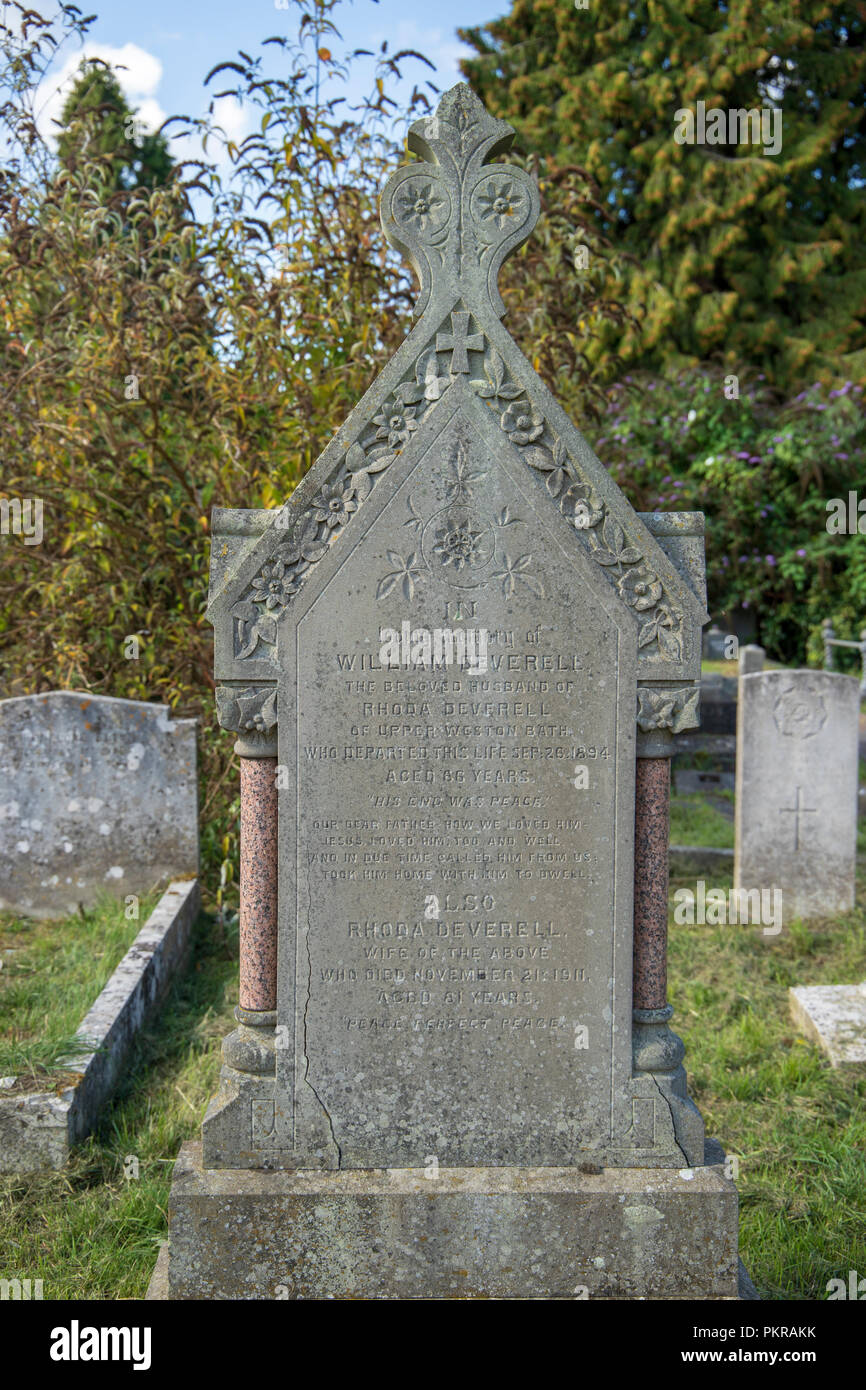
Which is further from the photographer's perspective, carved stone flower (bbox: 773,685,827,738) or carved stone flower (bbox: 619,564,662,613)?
carved stone flower (bbox: 773,685,827,738)

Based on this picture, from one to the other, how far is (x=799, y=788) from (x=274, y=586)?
4.36m

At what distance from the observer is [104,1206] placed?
3318mm

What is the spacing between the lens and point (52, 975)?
471 centimetres

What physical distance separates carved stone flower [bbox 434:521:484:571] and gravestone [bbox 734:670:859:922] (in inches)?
150

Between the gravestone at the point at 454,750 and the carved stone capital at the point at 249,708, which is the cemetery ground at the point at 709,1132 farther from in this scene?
the carved stone capital at the point at 249,708

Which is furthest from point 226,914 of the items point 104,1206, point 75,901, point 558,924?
point 558,924

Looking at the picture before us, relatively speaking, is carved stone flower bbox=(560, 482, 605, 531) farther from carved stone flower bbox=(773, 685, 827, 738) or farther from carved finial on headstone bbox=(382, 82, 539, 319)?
carved stone flower bbox=(773, 685, 827, 738)

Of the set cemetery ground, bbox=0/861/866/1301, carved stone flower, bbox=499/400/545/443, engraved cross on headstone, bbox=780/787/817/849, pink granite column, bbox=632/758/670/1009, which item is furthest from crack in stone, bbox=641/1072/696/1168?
engraved cross on headstone, bbox=780/787/817/849

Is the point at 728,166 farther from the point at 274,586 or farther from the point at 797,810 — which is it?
the point at 274,586

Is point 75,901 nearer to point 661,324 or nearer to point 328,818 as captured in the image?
point 328,818

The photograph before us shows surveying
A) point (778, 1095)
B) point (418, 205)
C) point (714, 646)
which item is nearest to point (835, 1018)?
point (778, 1095)

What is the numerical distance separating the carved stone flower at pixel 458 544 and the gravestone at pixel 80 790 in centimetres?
324

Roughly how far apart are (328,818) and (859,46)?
695 inches

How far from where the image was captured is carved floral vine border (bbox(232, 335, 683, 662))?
2637 millimetres
